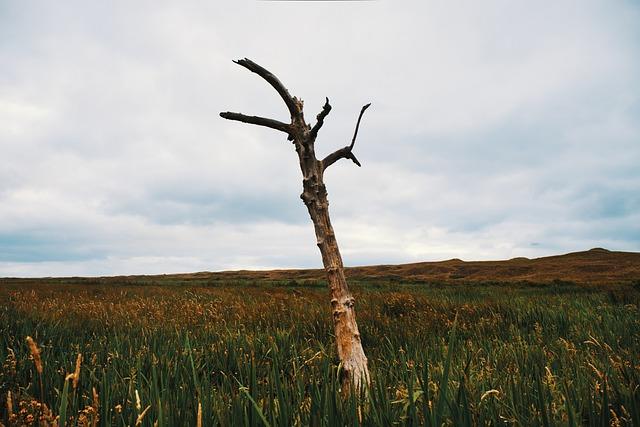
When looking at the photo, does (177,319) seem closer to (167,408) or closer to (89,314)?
(89,314)

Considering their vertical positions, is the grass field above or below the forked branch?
below

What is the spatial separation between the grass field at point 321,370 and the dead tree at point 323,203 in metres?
0.22

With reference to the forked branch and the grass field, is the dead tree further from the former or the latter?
the grass field

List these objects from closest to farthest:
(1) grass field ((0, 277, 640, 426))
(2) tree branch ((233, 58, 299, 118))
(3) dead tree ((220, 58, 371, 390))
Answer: (1) grass field ((0, 277, 640, 426)) → (3) dead tree ((220, 58, 371, 390)) → (2) tree branch ((233, 58, 299, 118))

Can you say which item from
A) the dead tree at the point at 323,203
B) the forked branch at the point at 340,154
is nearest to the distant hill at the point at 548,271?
the forked branch at the point at 340,154

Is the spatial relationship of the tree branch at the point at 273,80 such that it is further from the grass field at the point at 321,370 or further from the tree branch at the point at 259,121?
the grass field at the point at 321,370

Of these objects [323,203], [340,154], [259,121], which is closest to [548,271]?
[340,154]

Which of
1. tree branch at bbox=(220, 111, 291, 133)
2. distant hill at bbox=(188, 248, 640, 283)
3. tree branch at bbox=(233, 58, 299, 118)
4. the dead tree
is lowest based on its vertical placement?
distant hill at bbox=(188, 248, 640, 283)

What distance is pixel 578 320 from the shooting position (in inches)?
296

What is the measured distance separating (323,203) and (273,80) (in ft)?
5.02

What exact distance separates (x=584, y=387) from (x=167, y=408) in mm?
2909

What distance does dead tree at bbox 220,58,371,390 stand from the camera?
3.63 meters

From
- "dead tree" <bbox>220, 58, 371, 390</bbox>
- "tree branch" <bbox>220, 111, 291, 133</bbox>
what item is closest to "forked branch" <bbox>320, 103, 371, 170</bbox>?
"dead tree" <bbox>220, 58, 371, 390</bbox>

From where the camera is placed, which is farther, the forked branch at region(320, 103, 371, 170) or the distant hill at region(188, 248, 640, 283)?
the distant hill at region(188, 248, 640, 283)
